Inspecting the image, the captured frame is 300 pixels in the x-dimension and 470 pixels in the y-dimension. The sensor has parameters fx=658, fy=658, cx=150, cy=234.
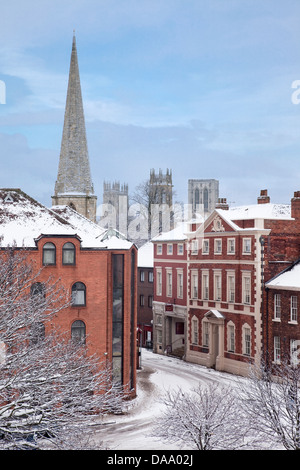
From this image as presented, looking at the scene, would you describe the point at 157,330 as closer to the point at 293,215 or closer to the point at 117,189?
the point at 293,215

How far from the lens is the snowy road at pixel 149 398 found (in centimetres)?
3278

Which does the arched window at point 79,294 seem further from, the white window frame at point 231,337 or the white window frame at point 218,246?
the white window frame at point 218,246

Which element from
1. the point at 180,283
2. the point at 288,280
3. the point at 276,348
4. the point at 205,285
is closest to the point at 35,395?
the point at 276,348

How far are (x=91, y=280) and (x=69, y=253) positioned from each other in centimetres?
214

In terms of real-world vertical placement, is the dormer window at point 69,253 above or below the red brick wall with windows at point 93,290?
above

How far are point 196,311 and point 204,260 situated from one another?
4.65 metres

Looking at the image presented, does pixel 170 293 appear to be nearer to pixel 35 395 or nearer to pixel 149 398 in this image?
pixel 149 398

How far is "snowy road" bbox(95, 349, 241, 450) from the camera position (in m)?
32.8

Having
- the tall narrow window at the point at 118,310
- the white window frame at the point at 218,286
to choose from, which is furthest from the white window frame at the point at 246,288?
the tall narrow window at the point at 118,310

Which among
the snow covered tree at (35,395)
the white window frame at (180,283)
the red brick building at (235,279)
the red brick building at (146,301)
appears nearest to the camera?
the snow covered tree at (35,395)

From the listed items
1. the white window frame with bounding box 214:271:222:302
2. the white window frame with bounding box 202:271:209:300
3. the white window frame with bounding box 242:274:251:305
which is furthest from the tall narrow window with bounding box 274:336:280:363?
the white window frame with bounding box 202:271:209:300

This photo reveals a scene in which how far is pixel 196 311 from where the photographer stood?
57750 millimetres

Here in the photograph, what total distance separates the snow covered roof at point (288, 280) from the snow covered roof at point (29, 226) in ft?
42.2
